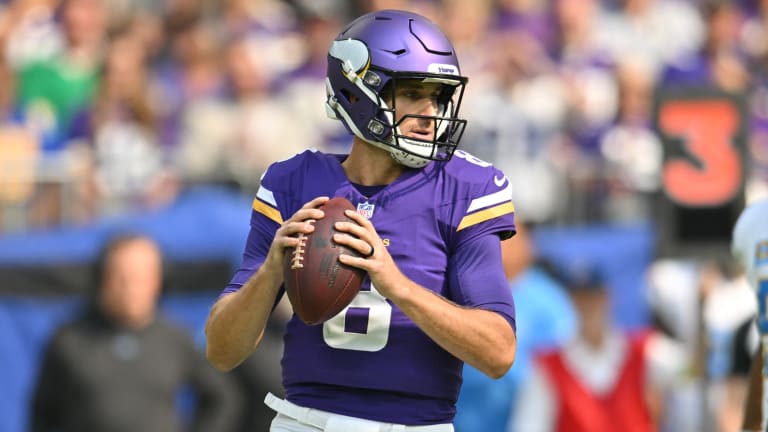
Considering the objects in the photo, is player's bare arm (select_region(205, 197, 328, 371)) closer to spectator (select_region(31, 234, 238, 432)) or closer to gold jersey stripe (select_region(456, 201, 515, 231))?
gold jersey stripe (select_region(456, 201, 515, 231))

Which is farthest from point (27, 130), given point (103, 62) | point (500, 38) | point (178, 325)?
point (500, 38)

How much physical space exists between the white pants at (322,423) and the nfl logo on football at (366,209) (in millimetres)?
547

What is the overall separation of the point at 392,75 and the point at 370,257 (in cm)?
55

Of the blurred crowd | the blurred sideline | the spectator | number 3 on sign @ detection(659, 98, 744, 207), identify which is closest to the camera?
the spectator

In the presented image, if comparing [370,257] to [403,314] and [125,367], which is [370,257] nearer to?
[403,314]

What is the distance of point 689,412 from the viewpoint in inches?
343

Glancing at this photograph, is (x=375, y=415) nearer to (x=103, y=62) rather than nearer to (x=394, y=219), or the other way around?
(x=394, y=219)

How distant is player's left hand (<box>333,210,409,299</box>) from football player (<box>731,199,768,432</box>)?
138 centimetres

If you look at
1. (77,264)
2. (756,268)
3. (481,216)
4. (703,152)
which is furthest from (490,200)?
(77,264)

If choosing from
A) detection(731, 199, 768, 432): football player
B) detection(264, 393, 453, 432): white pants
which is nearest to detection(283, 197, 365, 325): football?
detection(264, 393, 453, 432): white pants

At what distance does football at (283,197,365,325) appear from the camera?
3.61 metres

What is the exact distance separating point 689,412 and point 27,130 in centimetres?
466

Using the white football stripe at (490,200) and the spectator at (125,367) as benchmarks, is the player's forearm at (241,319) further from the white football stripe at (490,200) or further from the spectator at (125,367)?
the spectator at (125,367)

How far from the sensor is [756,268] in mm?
4516
